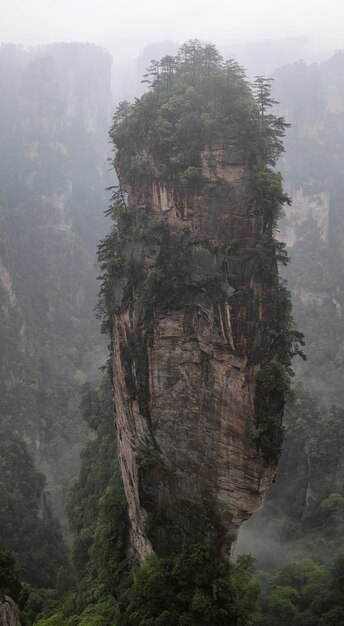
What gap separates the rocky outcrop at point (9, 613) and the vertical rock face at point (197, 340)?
4581mm

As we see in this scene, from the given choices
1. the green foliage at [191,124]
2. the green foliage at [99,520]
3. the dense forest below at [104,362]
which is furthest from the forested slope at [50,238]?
the green foliage at [191,124]

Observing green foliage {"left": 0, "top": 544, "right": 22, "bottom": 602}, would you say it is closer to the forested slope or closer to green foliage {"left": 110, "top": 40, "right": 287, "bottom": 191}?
green foliage {"left": 110, "top": 40, "right": 287, "bottom": 191}

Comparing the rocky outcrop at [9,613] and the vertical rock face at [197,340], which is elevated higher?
the vertical rock face at [197,340]

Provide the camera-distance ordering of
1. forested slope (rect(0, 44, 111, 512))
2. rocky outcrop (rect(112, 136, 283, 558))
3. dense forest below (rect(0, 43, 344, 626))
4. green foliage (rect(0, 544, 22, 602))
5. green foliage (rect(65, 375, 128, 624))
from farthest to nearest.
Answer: forested slope (rect(0, 44, 111, 512)) → green foliage (rect(65, 375, 128, 624)) → dense forest below (rect(0, 43, 344, 626)) → green foliage (rect(0, 544, 22, 602)) → rocky outcrop (rect(112, 136, 283, 558))

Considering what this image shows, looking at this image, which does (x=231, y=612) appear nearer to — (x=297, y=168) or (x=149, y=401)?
(x=149, y=401)

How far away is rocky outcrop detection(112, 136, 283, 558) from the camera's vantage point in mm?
17062

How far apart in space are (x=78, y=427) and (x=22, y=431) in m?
4.73

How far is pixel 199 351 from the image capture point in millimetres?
18031

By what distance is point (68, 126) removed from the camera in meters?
96.5

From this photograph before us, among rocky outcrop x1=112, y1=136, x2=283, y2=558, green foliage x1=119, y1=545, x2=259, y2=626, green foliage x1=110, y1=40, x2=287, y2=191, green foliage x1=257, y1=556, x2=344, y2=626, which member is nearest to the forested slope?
green foliage x1=257, y1=556, x2=344, y2=626

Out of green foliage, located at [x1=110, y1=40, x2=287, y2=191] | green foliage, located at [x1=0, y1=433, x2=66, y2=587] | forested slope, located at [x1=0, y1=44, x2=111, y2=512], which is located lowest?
green foliage, located at [x1=0, y1=433, x2=66, y2=587]

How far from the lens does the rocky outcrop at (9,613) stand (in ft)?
48.2

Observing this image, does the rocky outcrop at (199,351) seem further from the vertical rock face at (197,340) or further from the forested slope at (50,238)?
the forested slope at (50,238)

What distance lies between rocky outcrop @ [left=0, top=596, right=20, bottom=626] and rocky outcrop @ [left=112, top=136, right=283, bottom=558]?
15.0 ft
